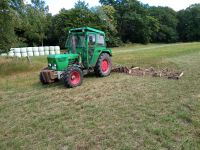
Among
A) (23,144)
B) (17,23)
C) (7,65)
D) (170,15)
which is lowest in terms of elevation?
(23,144)

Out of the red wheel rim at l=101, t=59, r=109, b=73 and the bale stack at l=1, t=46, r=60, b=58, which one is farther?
the bale stack at l=1, t=46, r=60, b=58

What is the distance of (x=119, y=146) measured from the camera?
12.8 feet

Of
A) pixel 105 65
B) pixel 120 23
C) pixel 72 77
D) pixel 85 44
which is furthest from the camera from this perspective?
pixel 120 23

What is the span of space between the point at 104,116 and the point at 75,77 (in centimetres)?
320

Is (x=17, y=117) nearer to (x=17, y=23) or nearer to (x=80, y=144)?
(x=80, y=144)

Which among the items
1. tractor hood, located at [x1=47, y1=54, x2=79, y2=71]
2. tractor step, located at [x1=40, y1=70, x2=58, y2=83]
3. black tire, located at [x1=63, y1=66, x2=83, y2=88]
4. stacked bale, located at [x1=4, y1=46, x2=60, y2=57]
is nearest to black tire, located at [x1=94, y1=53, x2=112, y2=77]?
tractor hood, located at [x1=47, y1=54, x2=79, y2=71]

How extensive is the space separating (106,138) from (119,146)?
355 mm

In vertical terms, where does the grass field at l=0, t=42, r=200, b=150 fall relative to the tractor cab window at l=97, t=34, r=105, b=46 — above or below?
below

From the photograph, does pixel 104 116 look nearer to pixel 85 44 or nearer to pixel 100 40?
pixel 85 44

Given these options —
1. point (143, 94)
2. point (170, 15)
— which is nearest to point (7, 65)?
point (143, 94)

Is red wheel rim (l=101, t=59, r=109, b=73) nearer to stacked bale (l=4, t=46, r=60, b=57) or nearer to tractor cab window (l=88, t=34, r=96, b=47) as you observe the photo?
tractor cab window (l=88, t=34, r=96, b=47)

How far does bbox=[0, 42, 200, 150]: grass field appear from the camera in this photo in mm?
4066

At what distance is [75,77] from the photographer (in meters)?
8.16

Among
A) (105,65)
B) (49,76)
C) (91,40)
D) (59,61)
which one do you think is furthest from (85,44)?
(49,76)
